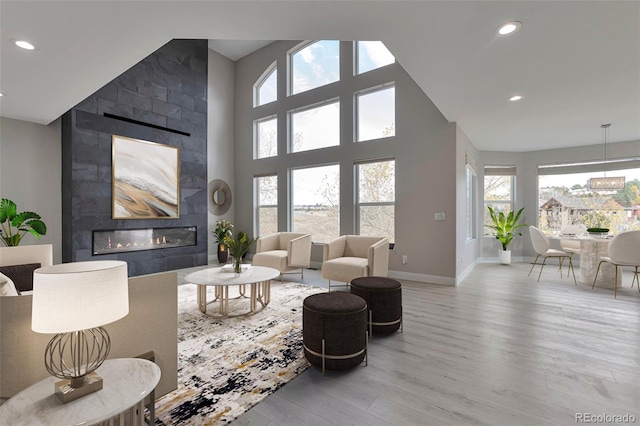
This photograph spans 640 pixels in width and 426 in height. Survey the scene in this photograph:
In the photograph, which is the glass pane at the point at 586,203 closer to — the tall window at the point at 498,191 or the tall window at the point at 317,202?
the tall window at the point at 498,191

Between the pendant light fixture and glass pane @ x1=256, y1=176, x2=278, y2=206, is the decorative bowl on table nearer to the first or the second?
the pendant light fixture

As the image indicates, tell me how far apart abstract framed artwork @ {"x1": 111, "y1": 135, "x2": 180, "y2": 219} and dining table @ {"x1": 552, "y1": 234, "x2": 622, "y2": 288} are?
7.18 metres

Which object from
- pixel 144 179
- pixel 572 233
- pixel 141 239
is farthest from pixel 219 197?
pixel 572 233

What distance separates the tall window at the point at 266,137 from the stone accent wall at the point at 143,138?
1299 millimetres

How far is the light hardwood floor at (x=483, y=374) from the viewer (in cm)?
167

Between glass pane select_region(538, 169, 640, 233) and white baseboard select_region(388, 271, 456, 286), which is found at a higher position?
glass pane select_region(538, 169, 640, 233)

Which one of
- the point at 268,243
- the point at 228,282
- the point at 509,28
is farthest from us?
the point at 268,243

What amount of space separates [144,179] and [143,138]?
75 cm

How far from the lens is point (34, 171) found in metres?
4.59

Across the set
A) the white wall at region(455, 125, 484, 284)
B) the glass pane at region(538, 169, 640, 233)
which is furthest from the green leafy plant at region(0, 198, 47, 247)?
the glass pane at region(538, 169, 640, 233)

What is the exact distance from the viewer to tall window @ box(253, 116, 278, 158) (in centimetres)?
697

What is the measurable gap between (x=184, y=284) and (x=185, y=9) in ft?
12.8

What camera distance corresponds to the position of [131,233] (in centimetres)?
523

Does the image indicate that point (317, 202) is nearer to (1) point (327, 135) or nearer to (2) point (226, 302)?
(1) point (327, 135)
